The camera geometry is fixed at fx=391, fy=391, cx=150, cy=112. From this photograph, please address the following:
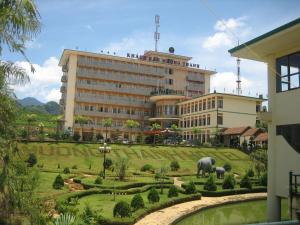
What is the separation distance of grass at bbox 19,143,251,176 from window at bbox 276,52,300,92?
19501 mm

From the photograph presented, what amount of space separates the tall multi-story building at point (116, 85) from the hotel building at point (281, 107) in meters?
51.9

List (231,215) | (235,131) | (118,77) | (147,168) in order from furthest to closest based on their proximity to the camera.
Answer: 1. (118,77)
2. (235,131)
3. (147,168)
4. (231,215)

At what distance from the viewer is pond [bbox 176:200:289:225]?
19.7 m

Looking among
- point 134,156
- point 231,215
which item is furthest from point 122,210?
point 134,156

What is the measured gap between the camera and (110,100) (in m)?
71.1

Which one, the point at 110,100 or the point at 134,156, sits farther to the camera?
the point at 110,100

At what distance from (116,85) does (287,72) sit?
56046 mm

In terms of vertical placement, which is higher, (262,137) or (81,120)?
(81,120)

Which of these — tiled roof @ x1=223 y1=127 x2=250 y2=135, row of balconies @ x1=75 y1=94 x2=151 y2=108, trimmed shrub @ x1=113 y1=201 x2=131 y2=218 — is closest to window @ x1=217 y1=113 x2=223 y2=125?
tiled roof @ x1=223 y1=127 x2=250 y2=135

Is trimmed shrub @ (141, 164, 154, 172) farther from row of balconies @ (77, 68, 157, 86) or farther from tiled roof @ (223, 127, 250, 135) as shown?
row of balconies @ (77, 68, 157, 86)

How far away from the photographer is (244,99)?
62750 millimetres

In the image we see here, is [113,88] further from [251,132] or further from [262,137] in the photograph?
[262,137]

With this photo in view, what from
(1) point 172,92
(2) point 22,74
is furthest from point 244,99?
(2) point 22,74

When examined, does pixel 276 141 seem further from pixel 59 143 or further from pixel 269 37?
pixel 59 143
